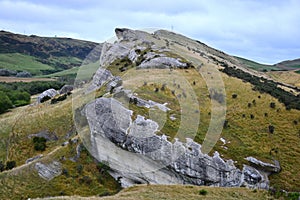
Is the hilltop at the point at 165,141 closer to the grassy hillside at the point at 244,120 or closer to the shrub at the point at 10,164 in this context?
the grassy hillside at the point at 244,120

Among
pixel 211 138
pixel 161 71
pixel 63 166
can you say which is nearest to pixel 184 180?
pixel 211 138

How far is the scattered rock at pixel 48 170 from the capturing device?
116 ft

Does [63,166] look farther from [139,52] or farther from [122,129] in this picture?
[139,52]

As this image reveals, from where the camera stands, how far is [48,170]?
36219 mm

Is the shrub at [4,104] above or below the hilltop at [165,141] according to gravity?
below

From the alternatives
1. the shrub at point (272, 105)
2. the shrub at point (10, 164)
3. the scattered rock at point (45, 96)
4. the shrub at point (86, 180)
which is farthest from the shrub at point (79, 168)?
the scattered rock at point (45, 96)

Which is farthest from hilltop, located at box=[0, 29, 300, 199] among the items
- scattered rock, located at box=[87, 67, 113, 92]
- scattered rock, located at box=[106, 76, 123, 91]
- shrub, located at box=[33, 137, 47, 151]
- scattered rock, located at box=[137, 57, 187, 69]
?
scattered rock, located at box=[87, 67, 113, 92]

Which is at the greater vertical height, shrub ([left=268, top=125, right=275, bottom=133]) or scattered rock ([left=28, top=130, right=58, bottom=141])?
shrub ([left=268, top=125, right=275, bottom=133])

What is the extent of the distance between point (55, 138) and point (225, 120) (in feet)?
89.4

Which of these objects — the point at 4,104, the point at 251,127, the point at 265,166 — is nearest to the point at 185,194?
the point at 265,166

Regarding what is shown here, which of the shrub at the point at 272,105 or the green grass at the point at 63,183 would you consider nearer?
the green grass at the point at 63,183

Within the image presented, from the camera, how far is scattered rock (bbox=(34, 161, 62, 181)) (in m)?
35.5

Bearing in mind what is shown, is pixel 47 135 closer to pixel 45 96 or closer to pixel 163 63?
pixel 45 96

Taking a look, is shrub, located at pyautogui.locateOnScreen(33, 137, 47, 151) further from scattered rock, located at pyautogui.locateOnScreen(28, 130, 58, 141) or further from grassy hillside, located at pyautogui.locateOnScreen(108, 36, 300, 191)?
grassy hillside, located at pyautogui.locateOnScreen(108, 36, 300, 191)
